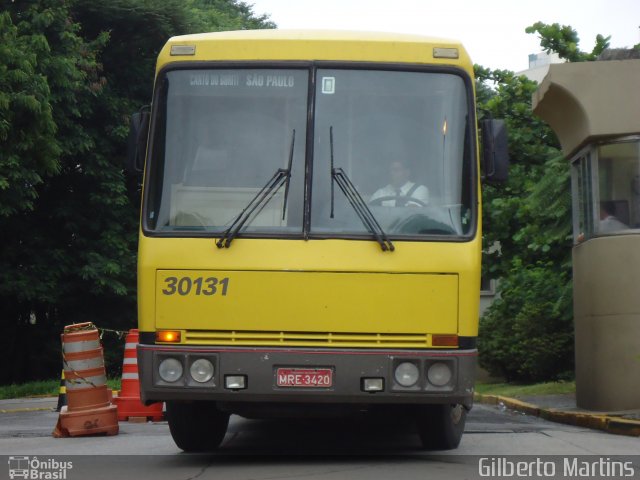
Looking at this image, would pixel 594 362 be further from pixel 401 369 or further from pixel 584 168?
pixel 401 369

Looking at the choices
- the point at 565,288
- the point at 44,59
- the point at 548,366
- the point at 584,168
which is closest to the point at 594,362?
the point at 584,168

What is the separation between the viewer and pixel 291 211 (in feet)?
31.7

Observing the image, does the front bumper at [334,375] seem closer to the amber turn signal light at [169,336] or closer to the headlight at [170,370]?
the headlight at [170,370]

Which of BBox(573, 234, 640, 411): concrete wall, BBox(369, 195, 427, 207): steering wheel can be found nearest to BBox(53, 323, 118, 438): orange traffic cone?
BBox(369, 195, 427, 207): steering wheel

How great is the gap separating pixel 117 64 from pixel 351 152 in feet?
78.8

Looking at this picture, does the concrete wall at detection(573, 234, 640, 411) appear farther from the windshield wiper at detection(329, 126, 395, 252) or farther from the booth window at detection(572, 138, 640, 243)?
the windshield wiper at detection(329, 126, 395, 252)

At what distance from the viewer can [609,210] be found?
15891 mm

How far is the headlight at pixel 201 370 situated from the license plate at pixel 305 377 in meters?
0.51

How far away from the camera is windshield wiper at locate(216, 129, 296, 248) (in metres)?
9.56

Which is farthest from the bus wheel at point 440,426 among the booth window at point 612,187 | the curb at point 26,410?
the curb at point 26,410

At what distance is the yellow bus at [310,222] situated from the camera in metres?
9.39

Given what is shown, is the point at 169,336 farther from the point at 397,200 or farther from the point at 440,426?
the point at 440,426

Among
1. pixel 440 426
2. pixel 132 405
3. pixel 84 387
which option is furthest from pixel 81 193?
pixel 440 426

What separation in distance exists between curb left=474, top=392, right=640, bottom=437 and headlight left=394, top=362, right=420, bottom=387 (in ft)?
16.1
